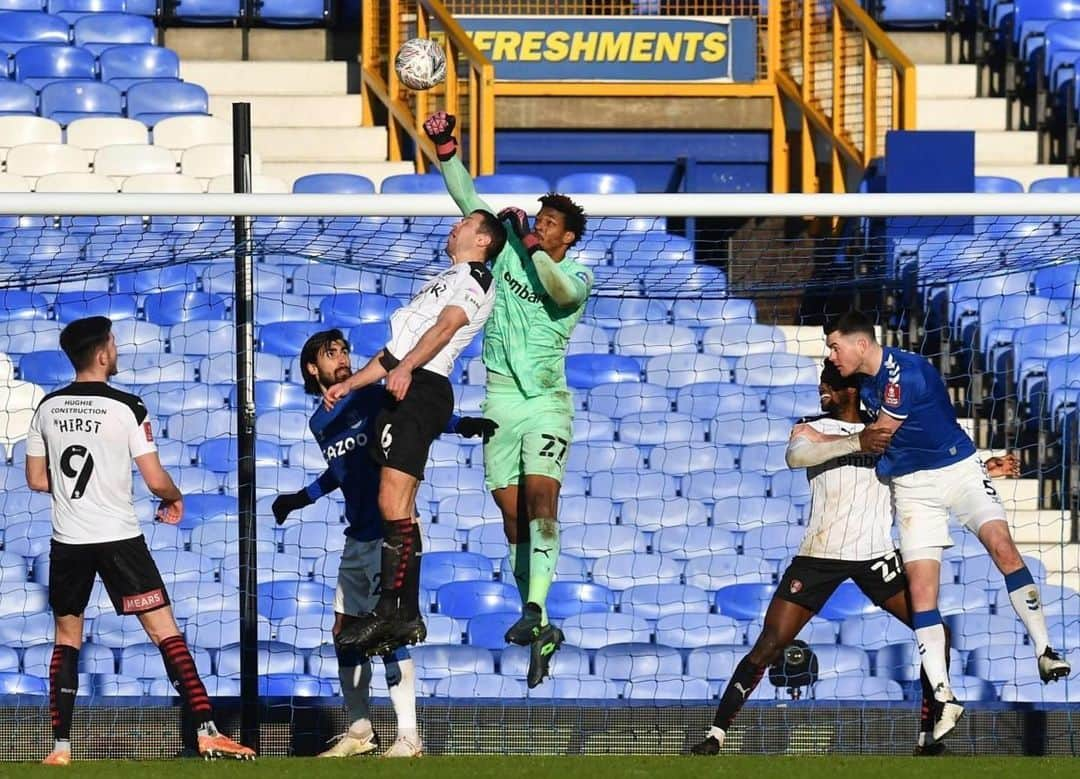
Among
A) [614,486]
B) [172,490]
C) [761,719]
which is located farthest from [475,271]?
[614,486]

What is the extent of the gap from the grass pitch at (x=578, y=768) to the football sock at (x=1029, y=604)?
1.84ft

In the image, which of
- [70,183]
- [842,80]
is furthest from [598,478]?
[842,80]

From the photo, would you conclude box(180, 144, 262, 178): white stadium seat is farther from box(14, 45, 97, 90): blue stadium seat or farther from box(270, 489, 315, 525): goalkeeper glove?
box(270, 489, 315, 525): goalkeeper glove

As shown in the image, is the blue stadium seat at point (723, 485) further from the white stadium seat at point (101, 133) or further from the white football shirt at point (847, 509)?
the white stadium seat at point (101, 133)

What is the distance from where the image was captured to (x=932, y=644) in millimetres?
7691

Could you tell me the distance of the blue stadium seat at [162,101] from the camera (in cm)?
1418

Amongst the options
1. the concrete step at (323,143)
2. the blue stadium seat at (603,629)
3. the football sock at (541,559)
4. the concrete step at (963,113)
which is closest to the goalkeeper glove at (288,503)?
the football sock at (541,559)

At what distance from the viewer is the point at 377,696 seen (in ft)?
31.8

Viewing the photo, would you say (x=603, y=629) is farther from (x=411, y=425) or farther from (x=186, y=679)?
(x=186, y=679)

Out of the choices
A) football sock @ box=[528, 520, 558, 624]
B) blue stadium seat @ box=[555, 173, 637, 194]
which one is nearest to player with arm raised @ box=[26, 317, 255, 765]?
football sock @ box=[528, 520, 558, 624]

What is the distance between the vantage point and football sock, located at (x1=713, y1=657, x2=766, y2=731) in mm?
7875

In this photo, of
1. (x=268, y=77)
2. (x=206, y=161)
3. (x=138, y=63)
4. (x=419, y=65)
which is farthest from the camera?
(x=268, y=77)

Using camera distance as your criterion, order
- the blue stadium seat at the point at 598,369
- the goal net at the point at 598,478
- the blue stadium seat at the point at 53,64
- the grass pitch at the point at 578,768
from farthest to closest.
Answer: the blue stadium seat at the point at 53,64
the blue stadium seat at the point at 598,369
the goal net at the point at 598,478
the grass pitch at the point at 578,768

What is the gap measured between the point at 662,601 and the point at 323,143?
574 cm
